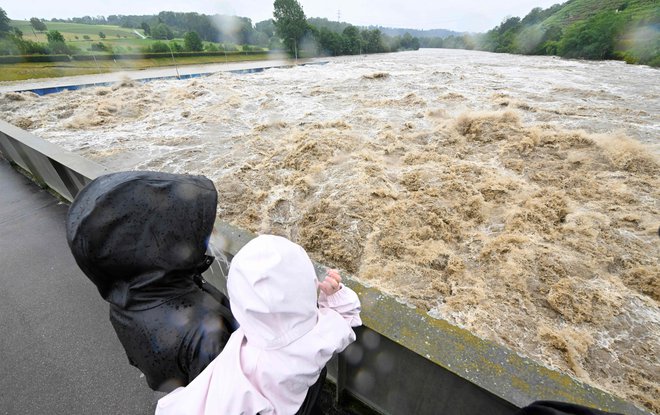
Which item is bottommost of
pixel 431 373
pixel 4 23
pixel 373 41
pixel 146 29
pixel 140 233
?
pixel 373 41

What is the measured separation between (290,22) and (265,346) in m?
48.5

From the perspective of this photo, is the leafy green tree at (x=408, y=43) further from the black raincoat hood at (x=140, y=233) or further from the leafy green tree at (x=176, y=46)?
the black raincoat hood at (x=140, y=233)

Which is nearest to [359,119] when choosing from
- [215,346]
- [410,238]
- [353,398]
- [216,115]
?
[216,115]

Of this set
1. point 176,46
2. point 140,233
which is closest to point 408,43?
point 176,46

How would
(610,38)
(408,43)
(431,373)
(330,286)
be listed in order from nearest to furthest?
(330,286) → (431,373) → (610,38) → (408,43)

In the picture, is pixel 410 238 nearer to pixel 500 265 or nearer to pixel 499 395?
pixel 500 265

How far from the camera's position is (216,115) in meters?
9.88

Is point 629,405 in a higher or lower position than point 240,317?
lower

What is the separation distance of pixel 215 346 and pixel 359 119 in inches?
341

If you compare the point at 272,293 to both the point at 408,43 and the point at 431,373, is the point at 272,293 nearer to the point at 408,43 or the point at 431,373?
the point at 431,373

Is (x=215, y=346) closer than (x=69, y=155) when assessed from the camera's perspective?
Yes

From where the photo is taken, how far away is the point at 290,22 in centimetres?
4128

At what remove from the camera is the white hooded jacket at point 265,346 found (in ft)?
3.30

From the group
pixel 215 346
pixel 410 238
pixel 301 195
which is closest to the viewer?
pixel 215 346
